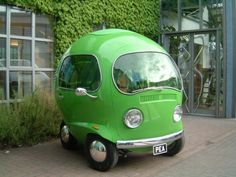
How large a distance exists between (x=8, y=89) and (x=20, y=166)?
3080 mm

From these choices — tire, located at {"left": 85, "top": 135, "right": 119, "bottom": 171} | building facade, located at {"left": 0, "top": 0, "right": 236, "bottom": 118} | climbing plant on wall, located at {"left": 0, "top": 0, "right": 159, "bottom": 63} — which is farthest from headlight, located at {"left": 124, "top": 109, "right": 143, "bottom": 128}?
climbing plant on wall, located at {"left": 0, "top": 0, "right": 159, "bottom": 63}

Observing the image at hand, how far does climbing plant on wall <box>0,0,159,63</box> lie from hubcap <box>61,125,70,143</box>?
3.05m

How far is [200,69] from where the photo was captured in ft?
45.9

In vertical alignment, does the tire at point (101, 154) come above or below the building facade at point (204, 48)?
below

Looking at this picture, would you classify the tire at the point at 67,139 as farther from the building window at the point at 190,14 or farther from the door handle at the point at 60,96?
the building window at the point at 190,14

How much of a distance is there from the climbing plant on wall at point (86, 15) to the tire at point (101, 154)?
4.25 metres

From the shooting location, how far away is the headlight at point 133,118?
21.9 feet

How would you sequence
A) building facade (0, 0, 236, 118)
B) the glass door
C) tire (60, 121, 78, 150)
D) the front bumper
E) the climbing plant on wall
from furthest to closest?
the glass door → the climbing plant on wall → building facade (0, 0, 236, 118) → tire (60, 121, 78, 150) → the front bumper

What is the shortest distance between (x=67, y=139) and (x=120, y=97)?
2072 millimetres

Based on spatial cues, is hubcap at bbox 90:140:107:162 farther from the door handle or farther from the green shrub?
the green shrub

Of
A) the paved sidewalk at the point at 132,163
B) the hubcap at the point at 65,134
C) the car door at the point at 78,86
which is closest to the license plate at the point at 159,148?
the paved sidewalk at the point at 132,163

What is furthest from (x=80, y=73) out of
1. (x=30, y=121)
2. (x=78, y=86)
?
(x=30, y=121)

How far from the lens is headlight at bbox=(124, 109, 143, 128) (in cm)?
666

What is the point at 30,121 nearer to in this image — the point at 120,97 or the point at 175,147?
the point at 120,97
